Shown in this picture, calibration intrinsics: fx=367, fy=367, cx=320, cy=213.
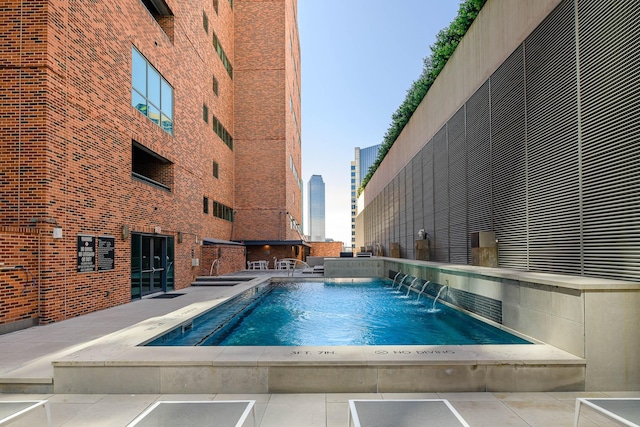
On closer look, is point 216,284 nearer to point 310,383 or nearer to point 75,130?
point 75,130

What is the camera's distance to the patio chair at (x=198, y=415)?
9.68ft

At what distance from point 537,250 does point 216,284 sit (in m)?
12.4

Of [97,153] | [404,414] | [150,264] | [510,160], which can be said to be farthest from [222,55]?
[404,414]

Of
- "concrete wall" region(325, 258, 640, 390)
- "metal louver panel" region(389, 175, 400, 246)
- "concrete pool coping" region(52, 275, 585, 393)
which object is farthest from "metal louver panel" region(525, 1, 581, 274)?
"metal louver panel" region(389, 175, 400, 246)

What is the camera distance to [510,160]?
32.4 feet

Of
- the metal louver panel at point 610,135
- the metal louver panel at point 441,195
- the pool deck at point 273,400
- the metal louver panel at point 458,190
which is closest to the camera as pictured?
the pool deck at point 273,400

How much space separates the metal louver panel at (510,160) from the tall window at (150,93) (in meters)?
11.4

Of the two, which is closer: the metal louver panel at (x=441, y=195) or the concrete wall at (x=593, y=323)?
the concrete wall at (x=593, y=323)

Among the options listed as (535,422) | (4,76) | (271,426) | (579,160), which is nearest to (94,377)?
(271,426)

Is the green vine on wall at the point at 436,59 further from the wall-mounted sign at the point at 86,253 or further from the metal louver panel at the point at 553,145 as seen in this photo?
the wall-mounted sign at the point at 86,253

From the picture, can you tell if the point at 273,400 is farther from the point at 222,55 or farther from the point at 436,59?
the point at 222,55

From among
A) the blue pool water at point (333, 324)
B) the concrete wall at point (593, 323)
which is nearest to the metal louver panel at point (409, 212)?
the blue pool water at point (333, 324)

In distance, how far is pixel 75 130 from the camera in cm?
916

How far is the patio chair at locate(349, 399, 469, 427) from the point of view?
118 inches
